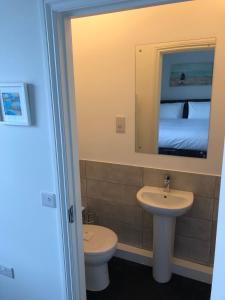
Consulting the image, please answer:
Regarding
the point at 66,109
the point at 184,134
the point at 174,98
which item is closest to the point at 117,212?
the point at 184,134

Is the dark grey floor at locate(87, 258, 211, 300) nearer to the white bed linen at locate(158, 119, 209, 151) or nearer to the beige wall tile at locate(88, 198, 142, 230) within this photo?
the beige wall tile at locate(88, 198, 142, 230)

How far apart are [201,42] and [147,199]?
1340 mm

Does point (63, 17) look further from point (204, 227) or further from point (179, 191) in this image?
point (204, 227)

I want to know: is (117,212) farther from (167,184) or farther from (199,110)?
(199,110)

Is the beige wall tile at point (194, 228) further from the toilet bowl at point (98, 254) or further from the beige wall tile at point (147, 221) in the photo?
the toilet bowl at point (98, 254)

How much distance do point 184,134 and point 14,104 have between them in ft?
4.64

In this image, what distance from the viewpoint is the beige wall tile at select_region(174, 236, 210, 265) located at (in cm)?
222

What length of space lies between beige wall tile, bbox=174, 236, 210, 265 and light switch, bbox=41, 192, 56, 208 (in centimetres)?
142

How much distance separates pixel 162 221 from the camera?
207 centimetres

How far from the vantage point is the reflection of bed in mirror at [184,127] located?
6.63ft

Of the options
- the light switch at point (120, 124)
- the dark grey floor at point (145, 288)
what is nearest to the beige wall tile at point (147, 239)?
the dark grey floor at point (145, 288)

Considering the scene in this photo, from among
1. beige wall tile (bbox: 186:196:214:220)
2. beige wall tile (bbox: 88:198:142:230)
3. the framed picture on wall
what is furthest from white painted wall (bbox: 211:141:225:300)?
beige wall tile (bbox: 88:198:142:230)

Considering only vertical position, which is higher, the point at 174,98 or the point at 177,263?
the point at 174,98

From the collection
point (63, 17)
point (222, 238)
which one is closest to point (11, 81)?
point (63, 17)
